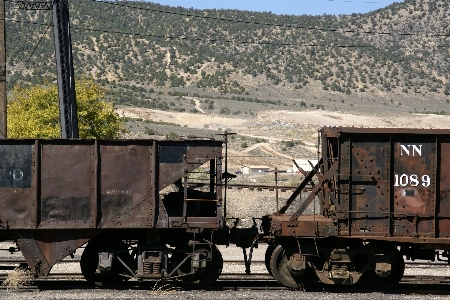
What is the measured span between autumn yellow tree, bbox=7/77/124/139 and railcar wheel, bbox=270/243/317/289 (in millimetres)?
24358

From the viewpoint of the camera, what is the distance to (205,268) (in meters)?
14.1

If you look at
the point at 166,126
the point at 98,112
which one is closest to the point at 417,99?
the point at 166,126

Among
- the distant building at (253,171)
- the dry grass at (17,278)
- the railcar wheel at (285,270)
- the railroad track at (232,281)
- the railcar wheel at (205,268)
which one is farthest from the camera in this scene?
the distant building at (253,171)

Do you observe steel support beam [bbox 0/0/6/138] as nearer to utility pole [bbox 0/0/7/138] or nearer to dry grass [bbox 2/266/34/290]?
utility pole [bbox 0/0/7/138]

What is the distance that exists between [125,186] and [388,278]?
5.79m

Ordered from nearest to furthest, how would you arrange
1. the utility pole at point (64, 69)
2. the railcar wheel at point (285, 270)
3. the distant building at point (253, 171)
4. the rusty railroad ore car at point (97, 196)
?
the rusty railroad ore car at point (97, 196)
the railcar wheel at point (285, 270)
the utility pole at point (64, 69)
the distant building at point (253, 171)

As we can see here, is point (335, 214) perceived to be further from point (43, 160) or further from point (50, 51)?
point (50, 51)

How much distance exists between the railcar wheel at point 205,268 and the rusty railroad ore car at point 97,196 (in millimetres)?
102

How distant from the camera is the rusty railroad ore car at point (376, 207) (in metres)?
13.8

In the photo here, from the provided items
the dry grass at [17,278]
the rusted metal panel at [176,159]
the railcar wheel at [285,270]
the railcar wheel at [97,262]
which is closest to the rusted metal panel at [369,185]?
the railcar wheel at [285,270]

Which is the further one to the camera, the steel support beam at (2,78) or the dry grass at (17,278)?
the steel support beam at (2,78)

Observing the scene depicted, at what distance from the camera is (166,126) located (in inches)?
2778

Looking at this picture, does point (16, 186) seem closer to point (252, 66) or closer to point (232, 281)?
point (232, 281)

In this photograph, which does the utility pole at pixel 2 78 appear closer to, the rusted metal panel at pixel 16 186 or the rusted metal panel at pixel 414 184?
the rusted metal panel at pixel 16 186
